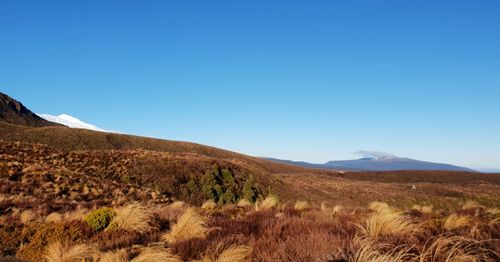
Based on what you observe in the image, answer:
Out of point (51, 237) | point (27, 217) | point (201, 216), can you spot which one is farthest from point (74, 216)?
point (201, 216)

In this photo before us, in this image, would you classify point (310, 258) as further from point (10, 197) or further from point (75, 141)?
point (75, 141)

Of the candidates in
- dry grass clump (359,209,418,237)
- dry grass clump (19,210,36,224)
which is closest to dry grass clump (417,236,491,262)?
dry grass clump (359,209,418,237)

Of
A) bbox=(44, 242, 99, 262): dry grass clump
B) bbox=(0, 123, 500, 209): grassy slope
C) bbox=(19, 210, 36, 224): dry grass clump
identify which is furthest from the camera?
bbox=(0, 123, 500, 209): grassy slope

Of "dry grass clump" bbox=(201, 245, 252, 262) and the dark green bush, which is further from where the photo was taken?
the dark green bush

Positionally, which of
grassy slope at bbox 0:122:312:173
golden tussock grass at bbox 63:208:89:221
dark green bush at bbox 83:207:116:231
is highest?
grassy slope at bbox 0:122:312:173

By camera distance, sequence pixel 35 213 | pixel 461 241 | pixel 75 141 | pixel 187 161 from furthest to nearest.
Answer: pixel 75 141 → pixel 187 161 → pixel 35 213 → pixel 461 241

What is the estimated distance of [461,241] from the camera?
5.36 meters

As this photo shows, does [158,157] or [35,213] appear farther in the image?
[158,157]

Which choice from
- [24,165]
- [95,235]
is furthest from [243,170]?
[95,235]

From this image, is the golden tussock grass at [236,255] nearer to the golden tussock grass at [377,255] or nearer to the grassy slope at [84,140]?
the golden tussock grass at [377,255]

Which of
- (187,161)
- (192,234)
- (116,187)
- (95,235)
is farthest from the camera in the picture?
(187,161)

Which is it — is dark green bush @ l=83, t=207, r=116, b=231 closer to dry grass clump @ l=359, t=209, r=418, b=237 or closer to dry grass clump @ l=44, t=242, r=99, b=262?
dry grass clump @ l=44, t=242, r=99, b=262

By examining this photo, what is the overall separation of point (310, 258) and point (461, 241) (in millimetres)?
2557

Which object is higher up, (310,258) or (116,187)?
(310,258)
